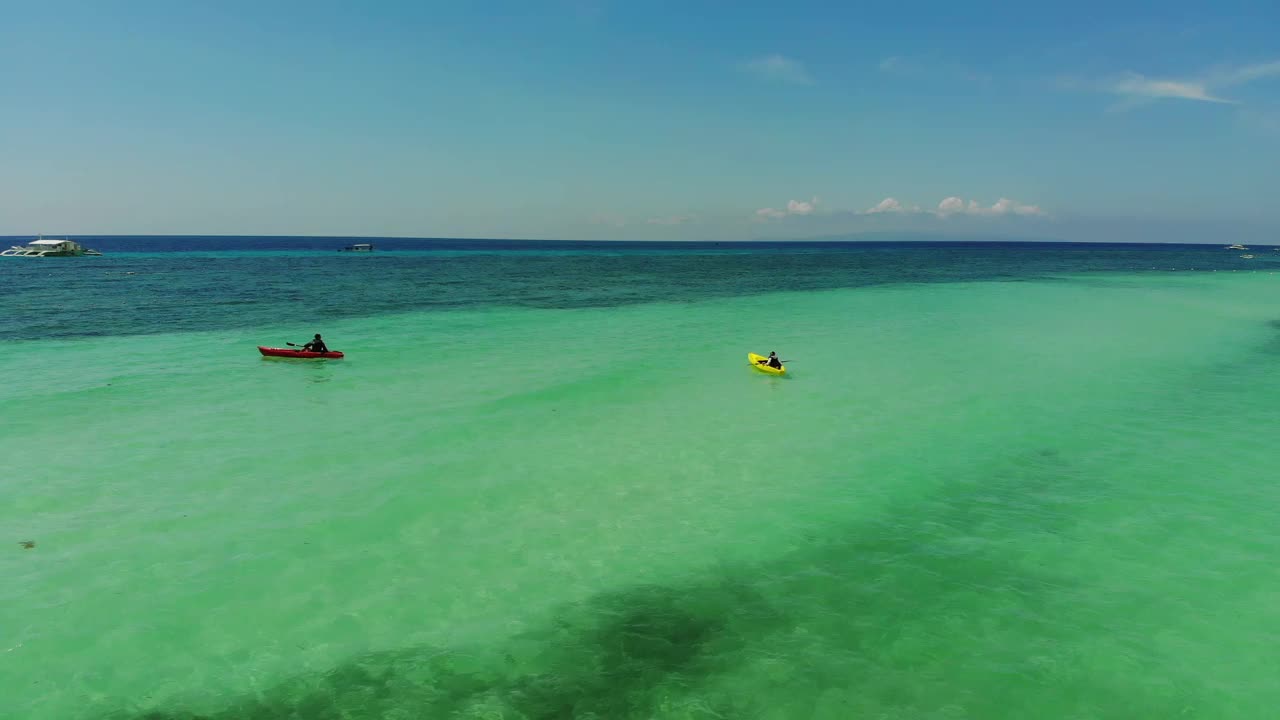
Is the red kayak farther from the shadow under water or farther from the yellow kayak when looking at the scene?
the shadow under water

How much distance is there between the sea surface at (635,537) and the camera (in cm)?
1035

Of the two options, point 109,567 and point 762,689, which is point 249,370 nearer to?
point 109,567

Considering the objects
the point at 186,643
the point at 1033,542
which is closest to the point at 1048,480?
the point at 1033,542

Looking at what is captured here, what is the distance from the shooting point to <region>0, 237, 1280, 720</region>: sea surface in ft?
34.0

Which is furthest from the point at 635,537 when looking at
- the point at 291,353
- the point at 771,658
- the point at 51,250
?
the point at 51,250

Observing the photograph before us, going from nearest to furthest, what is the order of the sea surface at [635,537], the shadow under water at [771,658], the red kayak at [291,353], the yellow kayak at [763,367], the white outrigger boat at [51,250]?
1. the shadow under water at [771,658]
2. the sea surface at [635,537]
3. the yellow kayak at [763,367]
4. the red kayak at [291,353]
5. the white outrigger boat at [51,250]

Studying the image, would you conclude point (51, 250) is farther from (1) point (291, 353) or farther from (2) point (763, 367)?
(2) point (763, 367)

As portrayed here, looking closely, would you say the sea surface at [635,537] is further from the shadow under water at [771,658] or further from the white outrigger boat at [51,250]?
the white outrigger boat at [51,250]

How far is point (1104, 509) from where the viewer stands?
16.5 meters

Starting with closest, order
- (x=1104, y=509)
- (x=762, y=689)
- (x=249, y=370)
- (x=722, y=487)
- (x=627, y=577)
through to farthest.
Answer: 1. (x=762, y=689)
2. (x=627, y=577)
3. (x=1104, y=509)
4. (x=722, y=487)
5. (x=249, y=370)

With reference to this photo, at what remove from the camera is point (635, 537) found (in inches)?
594

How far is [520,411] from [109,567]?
518 inches

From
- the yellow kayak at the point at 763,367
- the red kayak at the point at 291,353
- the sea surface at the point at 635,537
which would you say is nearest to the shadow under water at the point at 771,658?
the sea surface at the point at 635,537

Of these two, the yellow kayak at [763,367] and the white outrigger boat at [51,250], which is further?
the white outrigger boat at [51,250]
